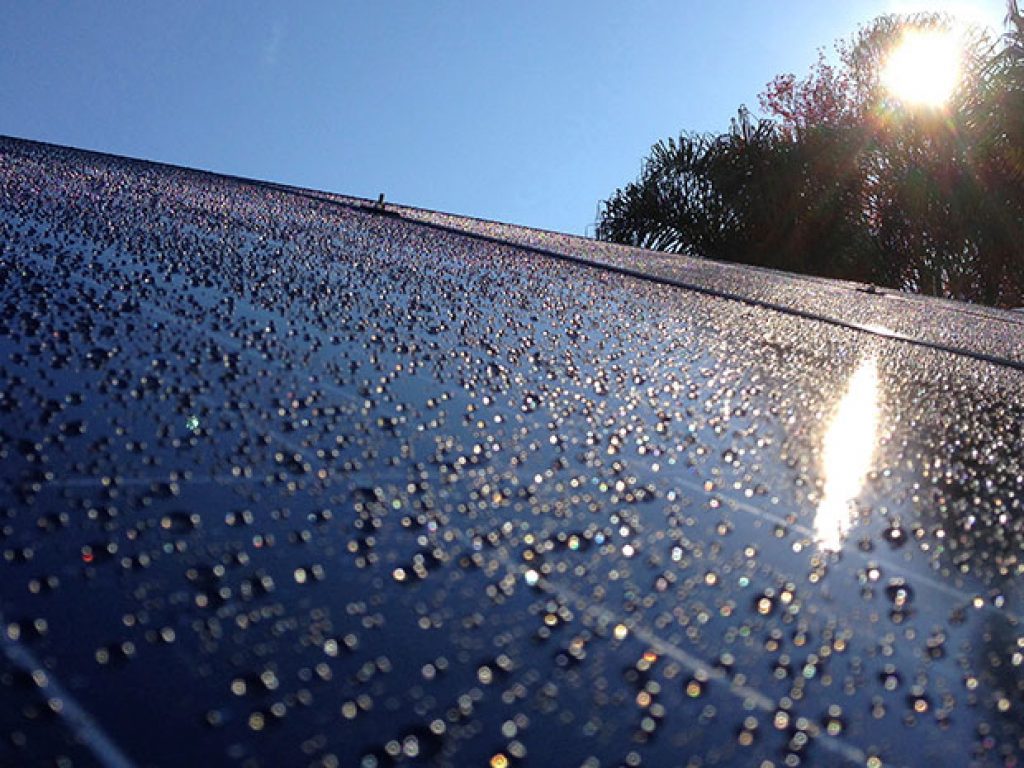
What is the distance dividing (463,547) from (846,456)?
2.62 feet

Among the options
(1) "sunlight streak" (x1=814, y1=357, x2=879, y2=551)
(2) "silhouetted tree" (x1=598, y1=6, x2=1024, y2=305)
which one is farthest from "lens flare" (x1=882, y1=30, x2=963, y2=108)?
(1) "sunlight streak" (x1=814, y1=357, x2=879, y2=551)

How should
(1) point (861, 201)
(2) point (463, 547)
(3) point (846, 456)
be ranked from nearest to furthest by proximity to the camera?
(2) point (463, 547) → (3) point (846, 456) → (1) point (861, 201)

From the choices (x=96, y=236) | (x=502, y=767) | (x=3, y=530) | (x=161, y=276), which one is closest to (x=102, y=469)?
(x=3, y=530)

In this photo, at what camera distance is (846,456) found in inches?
64.1

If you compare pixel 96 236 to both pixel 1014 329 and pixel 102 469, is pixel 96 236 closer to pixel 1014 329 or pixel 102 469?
pixel 102 469

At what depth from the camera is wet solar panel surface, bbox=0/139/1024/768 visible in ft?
2.29

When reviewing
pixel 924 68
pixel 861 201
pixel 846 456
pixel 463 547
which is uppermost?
pixel 924 68

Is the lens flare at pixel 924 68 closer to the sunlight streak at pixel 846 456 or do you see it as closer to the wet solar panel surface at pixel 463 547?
the sunlight streak at pixel 846 456

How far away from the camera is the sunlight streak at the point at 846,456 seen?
4.12 feet

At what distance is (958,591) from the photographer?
1.11 meters

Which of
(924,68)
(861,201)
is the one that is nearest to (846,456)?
(861,201)

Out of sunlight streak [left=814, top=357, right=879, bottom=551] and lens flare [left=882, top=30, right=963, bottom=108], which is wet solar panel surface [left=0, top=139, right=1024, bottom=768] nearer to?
sunlight streak [left=814, top=357, right=879, bottom=551]

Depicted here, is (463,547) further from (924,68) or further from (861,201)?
(924,68)

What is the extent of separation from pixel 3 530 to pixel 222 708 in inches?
10.6
